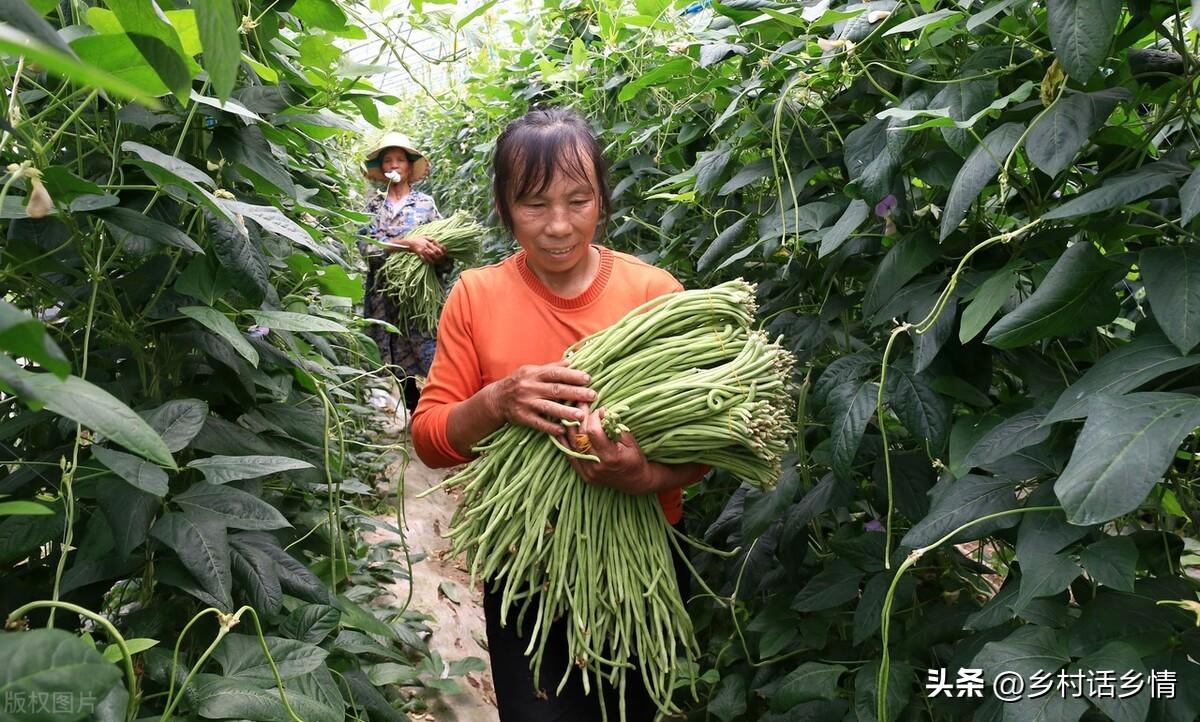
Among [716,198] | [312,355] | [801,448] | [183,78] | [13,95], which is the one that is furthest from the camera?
[716,198]

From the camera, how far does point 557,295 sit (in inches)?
62.2

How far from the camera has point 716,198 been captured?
2236mm

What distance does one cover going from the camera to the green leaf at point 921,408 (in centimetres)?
129

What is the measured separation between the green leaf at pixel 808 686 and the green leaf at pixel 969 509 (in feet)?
1.62

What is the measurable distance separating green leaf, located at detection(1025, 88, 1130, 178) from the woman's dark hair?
2.12 feet

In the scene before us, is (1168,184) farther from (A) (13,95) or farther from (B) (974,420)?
(A) (13,95)

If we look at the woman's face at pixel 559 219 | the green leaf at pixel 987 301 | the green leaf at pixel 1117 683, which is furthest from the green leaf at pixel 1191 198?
the woman's face at pixel 559 219

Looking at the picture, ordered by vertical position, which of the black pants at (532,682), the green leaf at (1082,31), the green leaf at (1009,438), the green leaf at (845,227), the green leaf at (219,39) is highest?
the green leaf at (219,39)

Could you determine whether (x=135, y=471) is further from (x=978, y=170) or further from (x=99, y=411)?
(x=978, y=170)

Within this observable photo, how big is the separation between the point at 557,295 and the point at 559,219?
0.16 meters

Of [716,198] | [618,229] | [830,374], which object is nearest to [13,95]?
[830,374]

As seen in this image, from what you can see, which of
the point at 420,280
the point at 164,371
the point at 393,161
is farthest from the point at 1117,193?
the point at 393,161

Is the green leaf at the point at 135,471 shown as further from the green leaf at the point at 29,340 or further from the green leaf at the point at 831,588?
the green leaf at the point at 831,588

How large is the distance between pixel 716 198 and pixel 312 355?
982 millimetres
